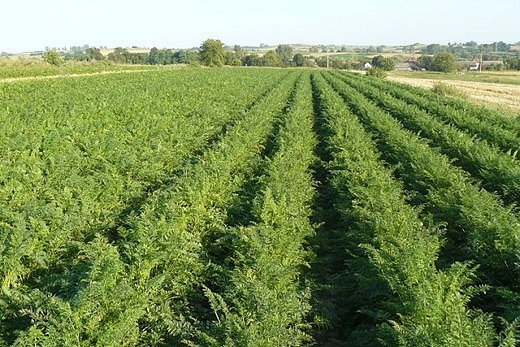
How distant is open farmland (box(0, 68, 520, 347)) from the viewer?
16.5 feet

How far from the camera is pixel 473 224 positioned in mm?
7535

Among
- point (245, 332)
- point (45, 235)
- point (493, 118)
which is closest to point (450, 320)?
point (245, 332)

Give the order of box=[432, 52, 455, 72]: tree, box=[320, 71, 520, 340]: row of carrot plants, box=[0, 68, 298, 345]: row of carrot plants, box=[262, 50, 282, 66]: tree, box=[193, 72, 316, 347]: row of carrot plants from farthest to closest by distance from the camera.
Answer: box=[262, 50, 282, 66]: tree < box=[432, 52, 455, 72]: tree < box=[320, 71, 520, 340]: row of carrot plants < box=[193, 72, 316, 347]: row of carrot plants < box=[0, 68, 298, 345]: row of carrot plants

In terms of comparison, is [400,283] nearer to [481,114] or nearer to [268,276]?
[268,276]

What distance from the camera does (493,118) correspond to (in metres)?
20.2

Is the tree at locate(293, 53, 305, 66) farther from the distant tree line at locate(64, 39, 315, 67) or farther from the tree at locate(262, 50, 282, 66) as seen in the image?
the tree at locate(262, 50, 282, 66)

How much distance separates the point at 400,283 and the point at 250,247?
2.12m

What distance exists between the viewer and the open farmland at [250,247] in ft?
16.5

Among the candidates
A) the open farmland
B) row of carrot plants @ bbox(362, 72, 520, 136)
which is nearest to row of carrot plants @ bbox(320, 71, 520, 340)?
the open farmland

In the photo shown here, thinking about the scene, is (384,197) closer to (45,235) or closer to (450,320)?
(450,320)

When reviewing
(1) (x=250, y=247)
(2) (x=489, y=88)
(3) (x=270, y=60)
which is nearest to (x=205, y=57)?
(3) (x=270, y=60)

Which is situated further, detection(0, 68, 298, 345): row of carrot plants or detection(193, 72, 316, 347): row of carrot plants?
detection(193, 72, 316, 347): row of carrot plants

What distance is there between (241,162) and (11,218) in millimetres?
6172

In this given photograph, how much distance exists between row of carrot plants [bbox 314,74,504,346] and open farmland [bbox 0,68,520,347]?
27 mm
